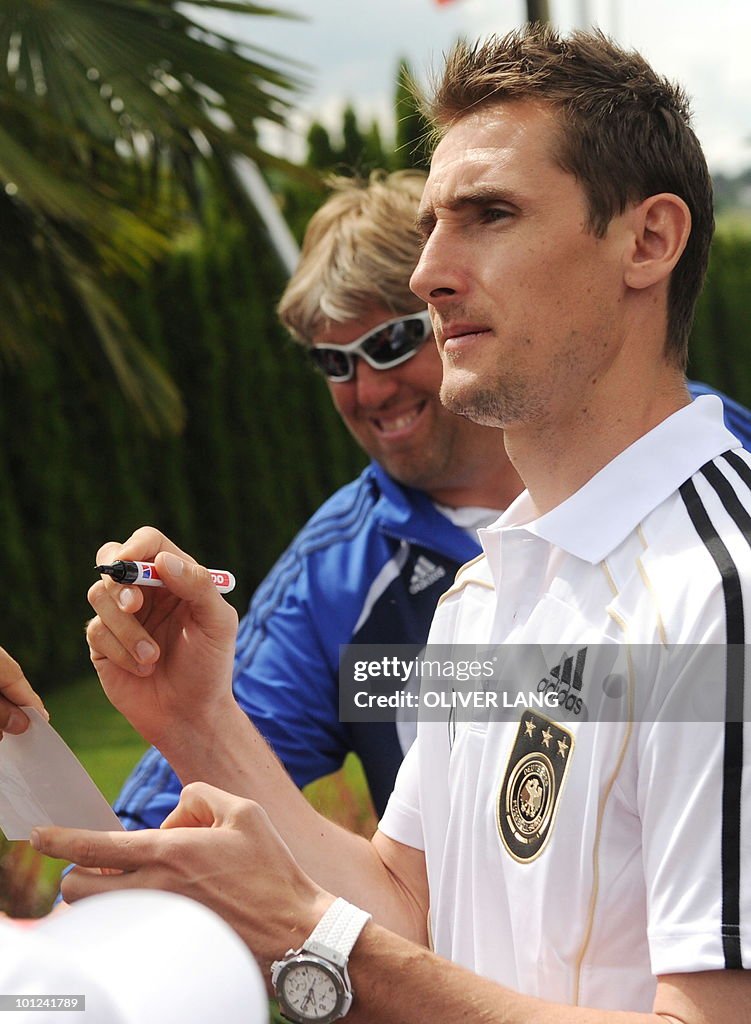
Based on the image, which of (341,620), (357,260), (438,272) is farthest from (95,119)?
(438,272)

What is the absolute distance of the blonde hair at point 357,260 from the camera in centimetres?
272

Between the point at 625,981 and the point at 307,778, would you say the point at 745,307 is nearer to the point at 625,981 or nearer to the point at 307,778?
the point at 307,778

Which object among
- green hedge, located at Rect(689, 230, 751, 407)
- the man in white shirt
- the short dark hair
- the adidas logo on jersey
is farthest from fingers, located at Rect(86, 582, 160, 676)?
green hedge, located at Rect(689, 230, 751, 407)

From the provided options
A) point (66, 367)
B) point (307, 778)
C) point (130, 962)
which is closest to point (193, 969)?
point (130, 962)

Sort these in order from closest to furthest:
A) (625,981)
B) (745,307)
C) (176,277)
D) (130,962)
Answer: (130,962), (625,981), (176,277), (745,307)

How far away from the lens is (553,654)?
1.37m

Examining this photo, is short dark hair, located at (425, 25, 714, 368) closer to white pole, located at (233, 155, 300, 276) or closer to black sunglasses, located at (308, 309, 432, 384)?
black sunglasses, located at (308, 309, 432, 384)

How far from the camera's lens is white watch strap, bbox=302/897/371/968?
119 centimetres

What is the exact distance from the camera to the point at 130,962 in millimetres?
662

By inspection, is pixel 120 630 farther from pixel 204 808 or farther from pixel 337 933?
pixel 337 933

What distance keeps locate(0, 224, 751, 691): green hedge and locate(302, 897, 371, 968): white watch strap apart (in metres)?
6.07

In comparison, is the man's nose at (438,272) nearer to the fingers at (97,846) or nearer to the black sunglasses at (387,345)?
the fingers at (97,846)

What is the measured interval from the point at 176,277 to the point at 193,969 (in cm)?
768

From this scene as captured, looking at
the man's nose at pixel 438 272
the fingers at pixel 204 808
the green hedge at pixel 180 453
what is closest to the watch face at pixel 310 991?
the fingers at pixel 204 808
